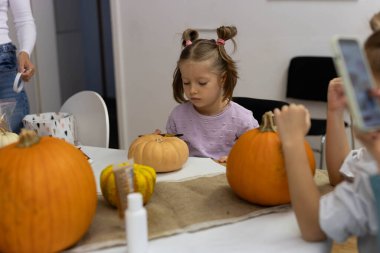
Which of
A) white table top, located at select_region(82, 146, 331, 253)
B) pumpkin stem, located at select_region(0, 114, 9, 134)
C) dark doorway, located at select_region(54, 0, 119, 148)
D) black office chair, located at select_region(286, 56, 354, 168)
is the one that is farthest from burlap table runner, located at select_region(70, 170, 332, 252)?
dark doorway, located at select_region(54, 0, 119, 148)

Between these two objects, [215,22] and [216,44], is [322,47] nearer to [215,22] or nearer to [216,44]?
[215,22]

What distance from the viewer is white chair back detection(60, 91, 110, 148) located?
5.83 ft

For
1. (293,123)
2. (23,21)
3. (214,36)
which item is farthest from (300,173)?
(214,36)

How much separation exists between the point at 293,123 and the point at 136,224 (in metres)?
0.37

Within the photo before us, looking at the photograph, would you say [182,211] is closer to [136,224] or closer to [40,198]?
[136,224]

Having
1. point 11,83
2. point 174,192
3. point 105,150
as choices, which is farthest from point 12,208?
point 11,83

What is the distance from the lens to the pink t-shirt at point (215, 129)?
169cm

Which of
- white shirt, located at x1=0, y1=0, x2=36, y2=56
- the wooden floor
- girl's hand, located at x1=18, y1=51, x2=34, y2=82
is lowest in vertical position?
the wooden floor

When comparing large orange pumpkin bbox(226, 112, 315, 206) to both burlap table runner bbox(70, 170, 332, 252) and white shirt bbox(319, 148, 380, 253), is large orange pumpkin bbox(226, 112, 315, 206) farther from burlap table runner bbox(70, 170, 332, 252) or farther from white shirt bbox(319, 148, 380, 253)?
white shirt bbox(319, 148, 380, 253)

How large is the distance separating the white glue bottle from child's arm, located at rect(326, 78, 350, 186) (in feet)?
1.86

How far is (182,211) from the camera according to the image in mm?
937

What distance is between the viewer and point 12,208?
2.41 feet

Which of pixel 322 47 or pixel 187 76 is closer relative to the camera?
pixel 187 76

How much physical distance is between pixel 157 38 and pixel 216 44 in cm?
156
